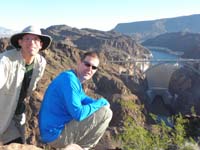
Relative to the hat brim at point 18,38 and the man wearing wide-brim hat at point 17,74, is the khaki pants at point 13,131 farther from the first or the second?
the hat brim at point 18,38

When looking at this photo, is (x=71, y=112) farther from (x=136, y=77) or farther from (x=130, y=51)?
(x=130, y=51)

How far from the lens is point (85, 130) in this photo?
428cm

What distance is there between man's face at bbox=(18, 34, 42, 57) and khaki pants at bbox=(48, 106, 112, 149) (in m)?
0.84

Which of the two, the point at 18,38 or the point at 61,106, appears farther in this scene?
the point at 61,106

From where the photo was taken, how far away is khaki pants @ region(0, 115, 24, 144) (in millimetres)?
4088

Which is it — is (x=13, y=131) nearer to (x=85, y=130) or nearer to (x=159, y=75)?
(x=85, y=130)

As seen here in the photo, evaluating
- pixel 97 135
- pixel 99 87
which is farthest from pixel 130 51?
pixel 97 135

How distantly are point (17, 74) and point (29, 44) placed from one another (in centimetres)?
30

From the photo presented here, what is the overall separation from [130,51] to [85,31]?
93.3 feet

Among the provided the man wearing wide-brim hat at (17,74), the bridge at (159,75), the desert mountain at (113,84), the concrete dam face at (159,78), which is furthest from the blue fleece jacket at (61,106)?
the concrete dam face at (159,78)

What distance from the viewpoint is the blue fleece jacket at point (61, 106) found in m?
4.04

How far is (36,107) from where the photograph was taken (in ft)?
152

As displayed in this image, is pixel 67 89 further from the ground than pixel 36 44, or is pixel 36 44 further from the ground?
pixel 36 44

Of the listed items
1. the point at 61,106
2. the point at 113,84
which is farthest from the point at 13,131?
the point at 113,84
